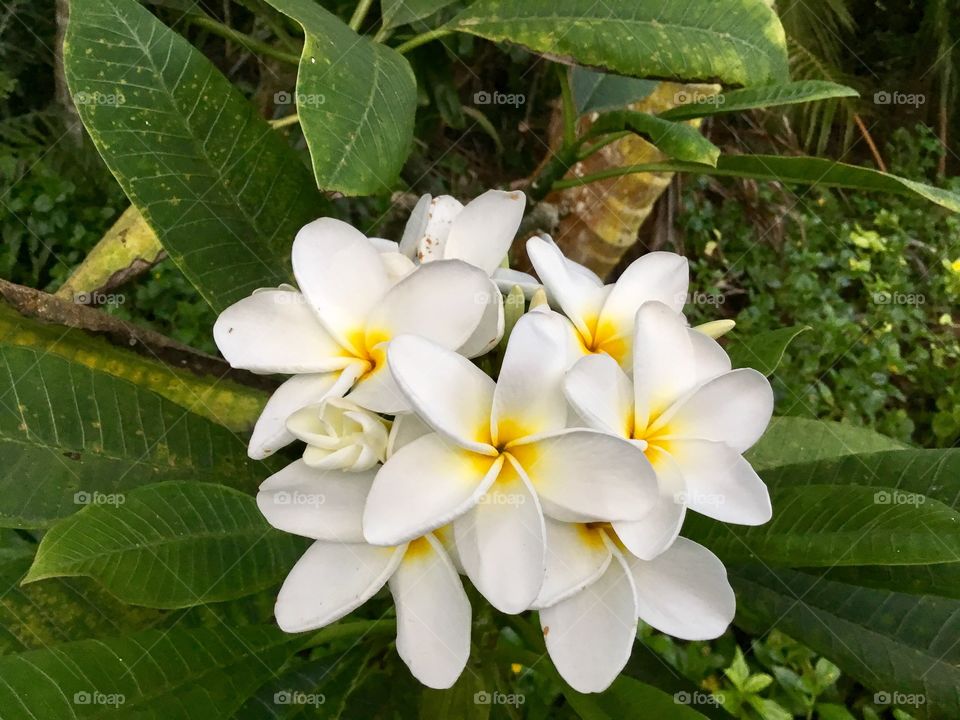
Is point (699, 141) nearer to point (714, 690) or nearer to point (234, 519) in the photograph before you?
point (234, 519)

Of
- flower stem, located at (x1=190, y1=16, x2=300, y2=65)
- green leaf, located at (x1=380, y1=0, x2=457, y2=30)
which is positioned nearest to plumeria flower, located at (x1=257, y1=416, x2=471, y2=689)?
green leaf, located at (x1=380, y1=0, x2=457, y2=30)

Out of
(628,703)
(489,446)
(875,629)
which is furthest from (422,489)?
(875,629)

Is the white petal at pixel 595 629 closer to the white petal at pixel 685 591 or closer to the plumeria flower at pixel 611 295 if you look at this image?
the white petal at pixel 685 591

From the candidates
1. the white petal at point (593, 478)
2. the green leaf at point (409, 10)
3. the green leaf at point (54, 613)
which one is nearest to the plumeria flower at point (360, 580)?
the white petal at point (593, 478)

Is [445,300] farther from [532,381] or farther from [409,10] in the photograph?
[409,10]

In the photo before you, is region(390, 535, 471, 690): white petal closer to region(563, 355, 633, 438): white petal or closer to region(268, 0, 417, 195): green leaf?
region(563, 355, 633, 438): white petal

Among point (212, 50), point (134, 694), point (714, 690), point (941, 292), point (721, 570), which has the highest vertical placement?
point (212, 50)

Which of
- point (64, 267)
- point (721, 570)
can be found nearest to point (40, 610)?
point (721, 570)

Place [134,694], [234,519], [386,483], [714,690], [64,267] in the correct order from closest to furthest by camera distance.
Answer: [386,483] < [134,694] < [234,519] < [714,690] < [64,267]
